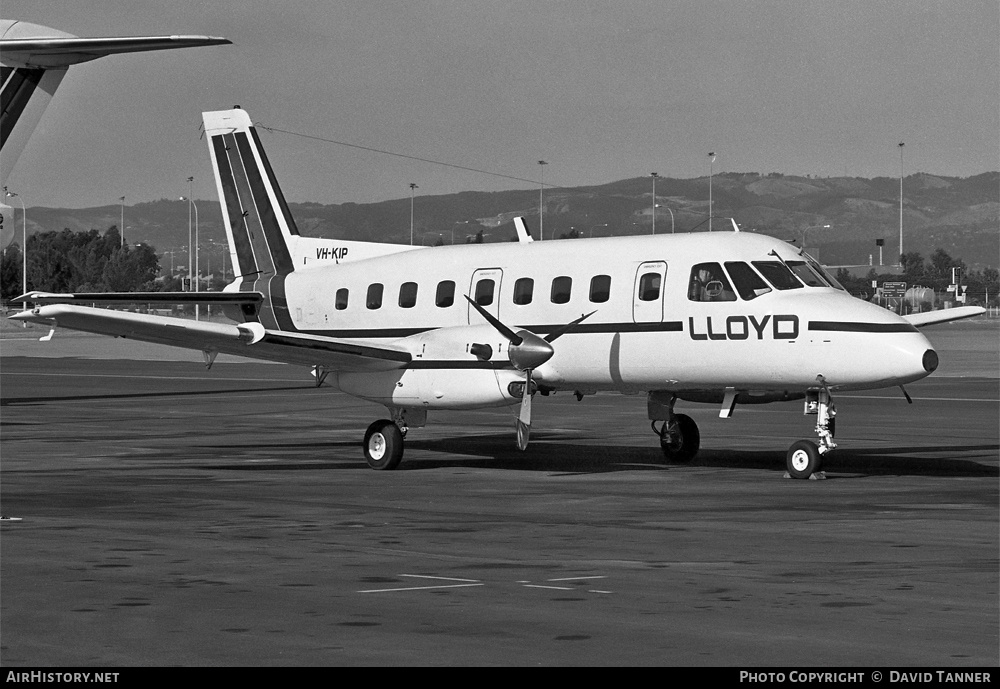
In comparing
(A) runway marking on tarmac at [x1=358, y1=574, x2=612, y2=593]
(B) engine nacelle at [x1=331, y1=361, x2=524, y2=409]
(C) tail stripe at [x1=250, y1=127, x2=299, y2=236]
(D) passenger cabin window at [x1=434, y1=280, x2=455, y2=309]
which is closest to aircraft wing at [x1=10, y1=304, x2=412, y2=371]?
(B) engine nacelle at [x1=331, y1=361, x2=524, y2=409]

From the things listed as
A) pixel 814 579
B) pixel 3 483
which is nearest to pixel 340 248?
pixel 3 483

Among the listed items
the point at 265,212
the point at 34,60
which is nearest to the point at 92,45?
the point at 34,60

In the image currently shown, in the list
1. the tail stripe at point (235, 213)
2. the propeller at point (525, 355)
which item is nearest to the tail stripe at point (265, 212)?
the tail stripe at point (235, 213)

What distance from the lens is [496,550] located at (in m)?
12.8

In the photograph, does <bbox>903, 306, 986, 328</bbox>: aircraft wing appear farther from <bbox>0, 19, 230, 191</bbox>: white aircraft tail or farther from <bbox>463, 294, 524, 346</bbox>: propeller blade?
<bbox>0, 19, 230, 191</bbox>: white aircraft tail

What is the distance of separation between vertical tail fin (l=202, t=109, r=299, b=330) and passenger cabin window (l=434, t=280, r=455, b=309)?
13.9 ft

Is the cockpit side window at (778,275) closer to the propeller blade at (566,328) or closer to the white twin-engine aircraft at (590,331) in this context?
the white twin-engine aircraft at (590,331)

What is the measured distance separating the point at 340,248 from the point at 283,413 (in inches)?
321

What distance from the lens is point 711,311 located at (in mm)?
19359

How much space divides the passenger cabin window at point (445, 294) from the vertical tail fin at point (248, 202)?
4.23 metres

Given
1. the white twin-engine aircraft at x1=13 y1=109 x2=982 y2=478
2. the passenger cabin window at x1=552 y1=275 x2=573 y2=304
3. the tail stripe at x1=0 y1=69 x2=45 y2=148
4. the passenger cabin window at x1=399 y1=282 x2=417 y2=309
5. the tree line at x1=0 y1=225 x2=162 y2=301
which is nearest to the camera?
the tail stripe at x1=0 y1=69 x2=45 y2=148

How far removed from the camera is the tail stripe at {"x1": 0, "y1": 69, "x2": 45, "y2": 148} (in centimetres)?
1046

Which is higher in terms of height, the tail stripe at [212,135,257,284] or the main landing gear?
the tail stripe at [212,135,257,284]
